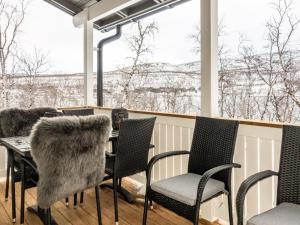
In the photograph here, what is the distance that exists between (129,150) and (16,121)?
135 cm

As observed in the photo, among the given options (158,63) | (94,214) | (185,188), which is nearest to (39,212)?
(94,214)

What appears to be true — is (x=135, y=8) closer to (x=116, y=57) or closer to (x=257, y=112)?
(x=116, y=57)

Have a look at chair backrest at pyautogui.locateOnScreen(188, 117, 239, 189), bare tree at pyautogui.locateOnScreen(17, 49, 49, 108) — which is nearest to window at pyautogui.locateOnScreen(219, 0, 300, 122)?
chair backrest at pyautogui.locateOnScreen(188, 117, 239, 189)

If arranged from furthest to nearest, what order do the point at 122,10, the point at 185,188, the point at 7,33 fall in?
the point at 122,10 → the point at 7,33 → the point at 185,188

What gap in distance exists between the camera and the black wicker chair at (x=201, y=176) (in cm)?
190

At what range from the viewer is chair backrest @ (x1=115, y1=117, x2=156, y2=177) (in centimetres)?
248

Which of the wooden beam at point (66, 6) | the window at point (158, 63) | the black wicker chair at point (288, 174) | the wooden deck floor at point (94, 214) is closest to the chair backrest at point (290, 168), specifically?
the black wicker chair at point (288, 174)

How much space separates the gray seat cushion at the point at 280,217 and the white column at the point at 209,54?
3.77 feet

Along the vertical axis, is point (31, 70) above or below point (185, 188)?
above

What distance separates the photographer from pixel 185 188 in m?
2.03

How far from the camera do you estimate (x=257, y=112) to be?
9.52 ft

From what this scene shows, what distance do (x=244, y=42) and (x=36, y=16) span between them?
3.36 meters

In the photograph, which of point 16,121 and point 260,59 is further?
point 16,121

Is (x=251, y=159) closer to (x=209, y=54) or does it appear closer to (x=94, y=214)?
(x=209, y=54)
